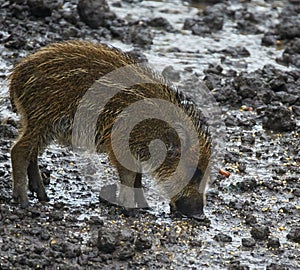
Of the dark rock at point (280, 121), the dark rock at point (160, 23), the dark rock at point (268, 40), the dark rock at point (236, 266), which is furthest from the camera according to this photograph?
the dark rock at point (160, 23)

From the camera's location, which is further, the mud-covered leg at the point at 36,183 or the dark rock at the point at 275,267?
the mud-covered leg at the point at 36,183

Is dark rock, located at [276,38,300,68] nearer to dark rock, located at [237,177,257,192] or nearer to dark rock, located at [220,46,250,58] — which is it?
dark rock, located at [220,46,250,58]

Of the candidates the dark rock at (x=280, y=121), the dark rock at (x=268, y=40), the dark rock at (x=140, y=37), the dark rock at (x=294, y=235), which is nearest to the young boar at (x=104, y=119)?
the dark rock at (x=294, y=235)

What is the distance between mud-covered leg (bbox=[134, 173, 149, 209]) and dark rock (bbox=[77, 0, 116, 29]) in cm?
553

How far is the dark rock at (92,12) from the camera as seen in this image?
544 inches

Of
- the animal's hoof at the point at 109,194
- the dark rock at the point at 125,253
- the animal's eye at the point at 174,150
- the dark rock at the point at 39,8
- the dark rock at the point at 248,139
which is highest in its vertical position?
the animal's eye at the point at 174,150

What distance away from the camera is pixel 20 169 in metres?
8.42

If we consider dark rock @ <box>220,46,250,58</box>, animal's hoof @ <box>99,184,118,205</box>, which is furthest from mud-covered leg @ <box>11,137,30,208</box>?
dark rock @ <box>220,46,250,58</box>

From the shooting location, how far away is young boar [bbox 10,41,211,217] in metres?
8.38

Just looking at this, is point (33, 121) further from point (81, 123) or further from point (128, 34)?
point (128, 34)

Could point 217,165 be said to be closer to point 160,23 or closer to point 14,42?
point 14,42

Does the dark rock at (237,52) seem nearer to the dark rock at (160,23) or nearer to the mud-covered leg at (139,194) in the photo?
the dark rock at (160,23)

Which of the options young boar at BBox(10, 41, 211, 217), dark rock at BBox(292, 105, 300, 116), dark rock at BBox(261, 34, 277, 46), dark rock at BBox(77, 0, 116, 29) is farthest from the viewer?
dark rock at BBox(261, 34, 277, 46)

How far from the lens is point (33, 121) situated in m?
8.36
